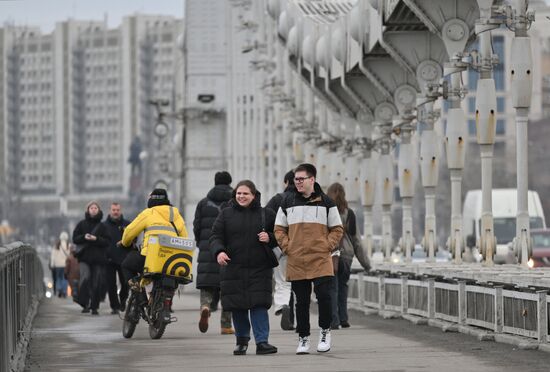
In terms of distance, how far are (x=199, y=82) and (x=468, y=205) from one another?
100 ft

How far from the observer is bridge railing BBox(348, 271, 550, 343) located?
19156 millimetres

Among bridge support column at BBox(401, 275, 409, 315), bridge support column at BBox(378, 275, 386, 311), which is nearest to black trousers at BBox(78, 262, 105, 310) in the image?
bridge support column at BBox(378, 275, 386, 311)

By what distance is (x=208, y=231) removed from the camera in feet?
78.1

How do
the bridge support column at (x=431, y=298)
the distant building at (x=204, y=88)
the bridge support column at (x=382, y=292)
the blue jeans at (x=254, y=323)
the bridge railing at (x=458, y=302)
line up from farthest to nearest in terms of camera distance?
the distant building at (x=204, y=88), the bridge support column at (x=382, y=292), the bridge support column at (x=431, y=298), the bridge railing at (x=458, y=302), the blue jeans at (x=254, y=323)

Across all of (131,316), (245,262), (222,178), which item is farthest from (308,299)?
(222,178)

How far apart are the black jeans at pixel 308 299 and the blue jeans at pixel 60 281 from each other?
33812 mm

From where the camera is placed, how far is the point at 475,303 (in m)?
22.2

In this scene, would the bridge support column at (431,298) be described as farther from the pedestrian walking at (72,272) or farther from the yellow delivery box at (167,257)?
the pedestrian walking at (72,272)

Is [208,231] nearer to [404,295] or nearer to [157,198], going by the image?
[157,198]

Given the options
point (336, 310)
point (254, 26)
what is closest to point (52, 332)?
point (336, 310)

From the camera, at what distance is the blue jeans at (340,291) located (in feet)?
78.0

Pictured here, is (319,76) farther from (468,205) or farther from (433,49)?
(433,49)

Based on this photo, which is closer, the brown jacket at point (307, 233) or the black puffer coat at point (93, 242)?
the brown jacket at point (307, 233)

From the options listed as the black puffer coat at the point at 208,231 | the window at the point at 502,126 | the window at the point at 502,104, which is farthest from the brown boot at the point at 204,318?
the window at the point at 502,104
